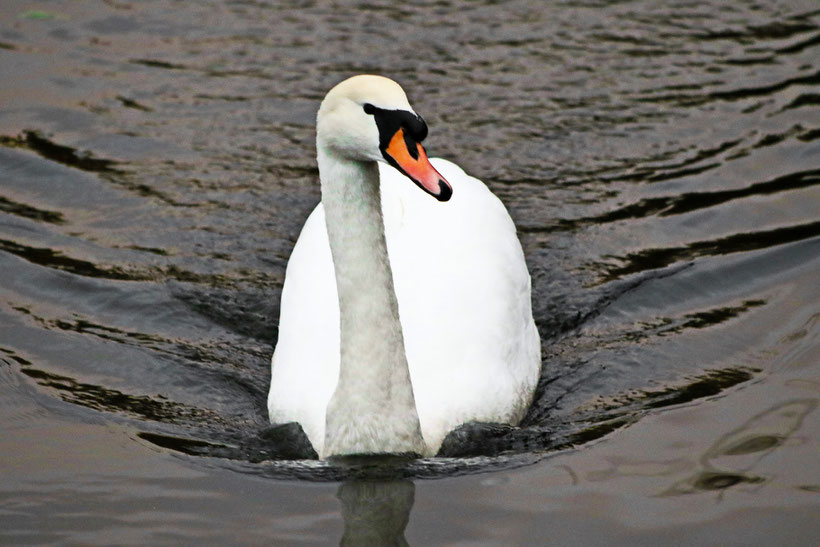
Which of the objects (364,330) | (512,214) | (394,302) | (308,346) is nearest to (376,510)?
(364,330)

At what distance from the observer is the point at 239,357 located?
26.5 ft

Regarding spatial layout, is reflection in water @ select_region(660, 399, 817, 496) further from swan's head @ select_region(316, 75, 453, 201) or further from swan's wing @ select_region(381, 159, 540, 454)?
swan's head @ select_region(316, 75, 453, 201)

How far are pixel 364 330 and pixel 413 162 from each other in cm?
104

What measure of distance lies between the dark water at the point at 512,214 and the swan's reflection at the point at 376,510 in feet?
0.05

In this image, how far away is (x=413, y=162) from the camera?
18.5 feet

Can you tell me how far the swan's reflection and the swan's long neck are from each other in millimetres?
184

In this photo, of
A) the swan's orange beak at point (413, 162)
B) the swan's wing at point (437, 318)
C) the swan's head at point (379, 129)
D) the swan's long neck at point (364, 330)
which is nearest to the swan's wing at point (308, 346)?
the swan's wing at point (437, 318)

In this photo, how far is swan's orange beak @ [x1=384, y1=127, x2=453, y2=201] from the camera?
18.2 feet

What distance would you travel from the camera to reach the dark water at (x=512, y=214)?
247 inches

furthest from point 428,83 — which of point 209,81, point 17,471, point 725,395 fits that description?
point 17,471

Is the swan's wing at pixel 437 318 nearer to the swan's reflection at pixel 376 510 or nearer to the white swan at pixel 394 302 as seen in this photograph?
the white swan at pixel 394 302

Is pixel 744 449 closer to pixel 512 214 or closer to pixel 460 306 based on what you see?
pixel 460 306

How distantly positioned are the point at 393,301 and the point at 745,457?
6.41 ft

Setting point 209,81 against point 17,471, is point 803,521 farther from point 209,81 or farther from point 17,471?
point 209,81
